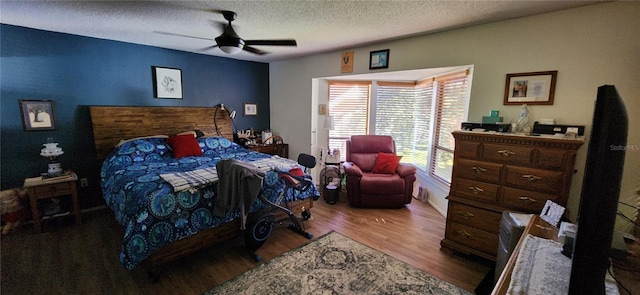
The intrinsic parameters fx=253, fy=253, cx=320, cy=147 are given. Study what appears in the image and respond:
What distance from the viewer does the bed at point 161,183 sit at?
2053 mm

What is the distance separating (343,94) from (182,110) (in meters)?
2.69

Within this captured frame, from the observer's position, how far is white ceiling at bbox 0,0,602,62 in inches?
85.6

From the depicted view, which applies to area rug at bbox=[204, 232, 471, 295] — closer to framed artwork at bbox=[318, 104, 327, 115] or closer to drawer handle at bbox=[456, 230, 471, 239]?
drawer handle at bbox=[456, 230, 471, 239]

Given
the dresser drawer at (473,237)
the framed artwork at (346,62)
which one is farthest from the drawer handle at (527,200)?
the framed artwork at (346,62)

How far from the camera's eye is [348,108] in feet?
14.8

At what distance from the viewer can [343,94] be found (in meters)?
4.48

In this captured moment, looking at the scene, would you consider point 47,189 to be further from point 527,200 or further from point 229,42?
point 527,200

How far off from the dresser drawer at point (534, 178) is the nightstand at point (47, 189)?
4645mm

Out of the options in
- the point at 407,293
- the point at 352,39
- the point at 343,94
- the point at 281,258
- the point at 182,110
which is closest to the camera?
the point at 407,293

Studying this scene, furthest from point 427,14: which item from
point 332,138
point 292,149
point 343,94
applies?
point 292,149

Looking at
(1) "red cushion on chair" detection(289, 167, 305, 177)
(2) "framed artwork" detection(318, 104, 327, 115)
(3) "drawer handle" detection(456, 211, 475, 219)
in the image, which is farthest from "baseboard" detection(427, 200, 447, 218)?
(2) "framed artwork" detection(318, 104, 327, 115)

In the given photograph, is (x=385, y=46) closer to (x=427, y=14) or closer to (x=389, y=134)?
(x=427, y=14)

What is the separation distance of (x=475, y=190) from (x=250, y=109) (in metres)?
3.99

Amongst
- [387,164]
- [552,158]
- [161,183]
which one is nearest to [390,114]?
[387,164]
